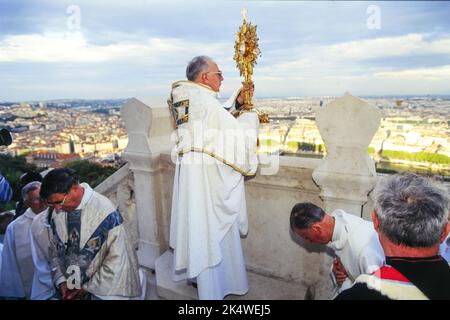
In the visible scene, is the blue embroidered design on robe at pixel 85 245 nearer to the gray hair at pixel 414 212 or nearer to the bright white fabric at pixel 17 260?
the bright white fabric at pixel 17 260

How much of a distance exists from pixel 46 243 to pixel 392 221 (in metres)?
2.88

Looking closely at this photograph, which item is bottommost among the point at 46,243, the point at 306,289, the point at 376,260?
the point at 306,289

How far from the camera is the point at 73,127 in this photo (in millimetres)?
6035

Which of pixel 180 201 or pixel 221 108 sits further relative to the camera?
pixel 180 201

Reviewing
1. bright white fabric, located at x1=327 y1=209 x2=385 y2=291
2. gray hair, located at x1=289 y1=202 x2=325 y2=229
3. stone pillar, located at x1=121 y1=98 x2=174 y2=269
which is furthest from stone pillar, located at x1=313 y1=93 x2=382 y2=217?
stone pillar, located at x1=121 y1=98 x2=174 y2=269

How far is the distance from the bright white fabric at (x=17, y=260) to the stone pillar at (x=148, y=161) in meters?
1.15

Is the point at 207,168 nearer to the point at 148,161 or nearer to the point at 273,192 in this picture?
the point at 273,192

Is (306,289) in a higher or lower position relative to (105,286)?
lower

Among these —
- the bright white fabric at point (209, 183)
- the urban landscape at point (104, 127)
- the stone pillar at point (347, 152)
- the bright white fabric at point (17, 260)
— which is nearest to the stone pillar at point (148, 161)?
the urban landscape at point (104, 127)

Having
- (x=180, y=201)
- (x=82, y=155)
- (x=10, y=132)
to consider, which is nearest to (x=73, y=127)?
(x=82, y=155)

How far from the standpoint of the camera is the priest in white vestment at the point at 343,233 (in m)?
1.88

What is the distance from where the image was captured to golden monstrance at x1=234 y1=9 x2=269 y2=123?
2576mm
